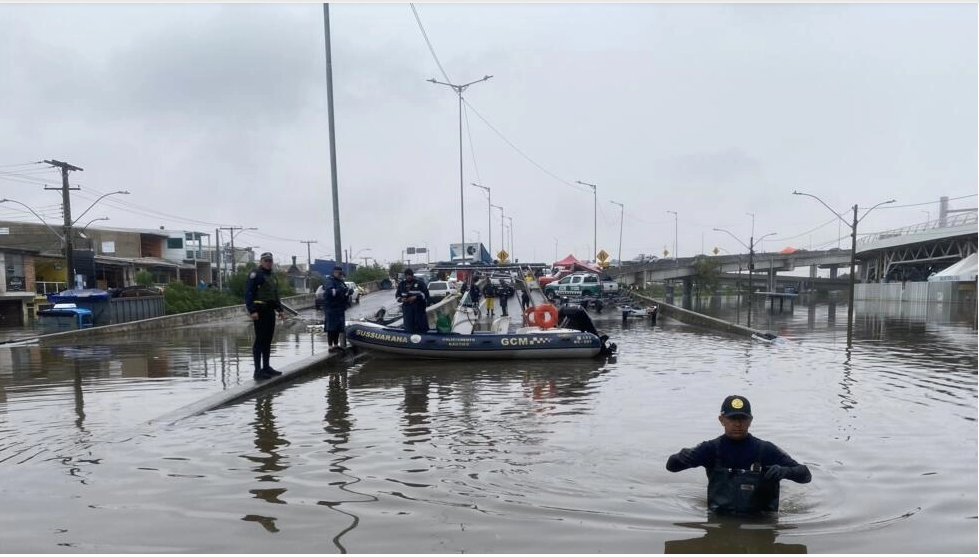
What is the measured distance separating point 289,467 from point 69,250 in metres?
29.7

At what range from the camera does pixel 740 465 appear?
15.3 feet

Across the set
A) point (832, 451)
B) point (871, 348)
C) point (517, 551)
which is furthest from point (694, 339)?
point (517, 551)

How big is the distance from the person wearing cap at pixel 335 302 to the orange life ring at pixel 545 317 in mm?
4823

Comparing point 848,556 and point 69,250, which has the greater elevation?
point 69,250

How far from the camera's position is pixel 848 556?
439 centimetres

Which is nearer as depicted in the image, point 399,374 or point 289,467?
point 289,467

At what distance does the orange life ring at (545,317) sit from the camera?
659 inches

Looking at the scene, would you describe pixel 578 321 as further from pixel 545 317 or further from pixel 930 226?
pixel 930 226

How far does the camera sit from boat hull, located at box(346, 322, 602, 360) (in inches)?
582

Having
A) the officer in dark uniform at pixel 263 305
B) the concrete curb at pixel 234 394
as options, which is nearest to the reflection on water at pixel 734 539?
the concrete curb at pixel 234 394

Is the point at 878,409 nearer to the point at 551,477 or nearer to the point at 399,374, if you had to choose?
the point at 551,477

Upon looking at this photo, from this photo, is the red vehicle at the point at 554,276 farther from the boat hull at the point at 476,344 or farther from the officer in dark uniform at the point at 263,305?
the officer in dark uniform at the point at 263,305

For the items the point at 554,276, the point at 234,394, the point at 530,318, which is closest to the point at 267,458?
the point at 234,394

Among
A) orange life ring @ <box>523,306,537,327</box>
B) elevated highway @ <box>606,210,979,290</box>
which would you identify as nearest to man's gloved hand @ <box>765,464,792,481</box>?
orange life ring @ <box>523,306,537,327</box>
